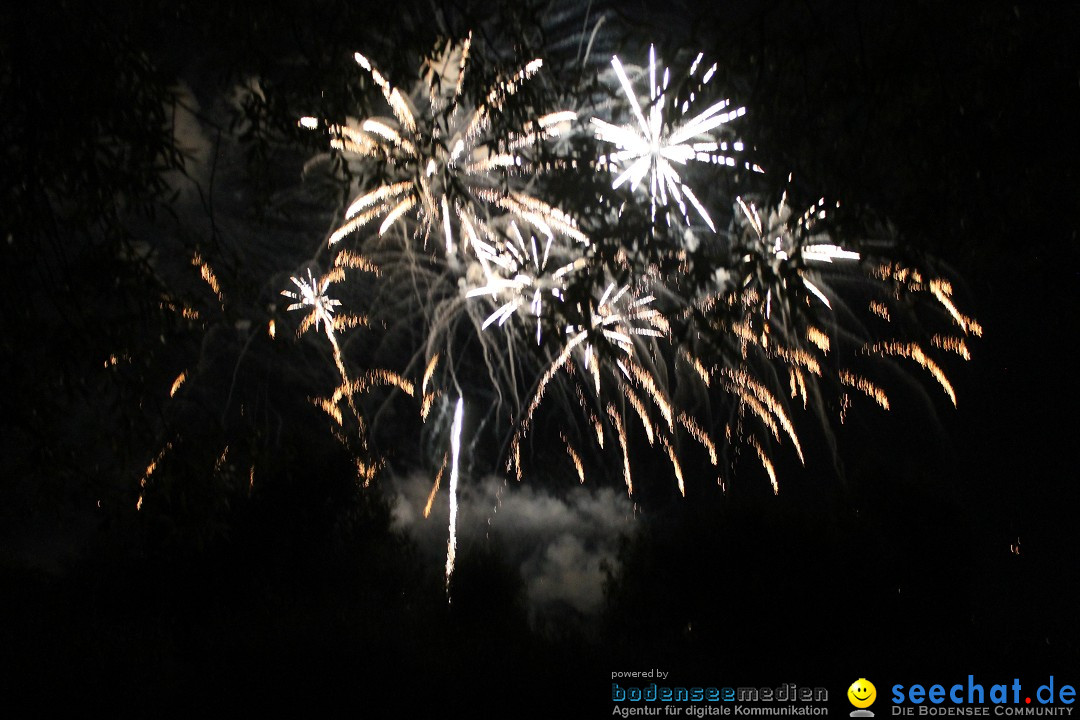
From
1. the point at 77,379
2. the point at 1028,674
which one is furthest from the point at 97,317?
the point at 1028,674

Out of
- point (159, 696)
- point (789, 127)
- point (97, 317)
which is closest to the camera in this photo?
point (97, 317)

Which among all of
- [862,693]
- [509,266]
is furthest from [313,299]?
[862,693]

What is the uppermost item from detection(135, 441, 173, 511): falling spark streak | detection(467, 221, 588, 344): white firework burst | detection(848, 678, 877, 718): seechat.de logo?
detection(467, 221, 588, 344): white firework burst

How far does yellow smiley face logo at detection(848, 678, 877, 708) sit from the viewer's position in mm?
10195

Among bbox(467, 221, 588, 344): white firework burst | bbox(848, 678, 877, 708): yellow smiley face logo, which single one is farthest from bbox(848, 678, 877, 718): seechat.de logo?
bbox(467, 221, 588, 344): white firework burst

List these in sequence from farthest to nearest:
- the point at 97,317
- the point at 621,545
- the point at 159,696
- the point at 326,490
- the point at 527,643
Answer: the point at 326,490
the point at 621,545
the point at 527,643
the point at 159,696
the point at 97,317

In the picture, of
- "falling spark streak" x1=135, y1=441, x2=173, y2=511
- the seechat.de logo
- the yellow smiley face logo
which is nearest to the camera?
"falling spark streak" x1=135, y1=441, x2=173, y2=511

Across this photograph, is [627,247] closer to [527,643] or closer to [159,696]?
[159,696]

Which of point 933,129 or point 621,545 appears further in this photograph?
point 621,545

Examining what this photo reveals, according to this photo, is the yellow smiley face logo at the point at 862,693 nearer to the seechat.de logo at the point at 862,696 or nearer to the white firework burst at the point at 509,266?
the seechat.de logo at the point at 862,696

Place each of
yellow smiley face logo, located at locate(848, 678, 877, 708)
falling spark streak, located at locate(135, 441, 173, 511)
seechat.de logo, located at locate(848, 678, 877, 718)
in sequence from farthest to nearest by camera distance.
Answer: yellow smiley face logo, located at locate(848, 678, 877, 708)
seechat.de logo, located at locate(848, 678, 877, 718)
falling spark streak, located at locate(135, 441, 173, 511)

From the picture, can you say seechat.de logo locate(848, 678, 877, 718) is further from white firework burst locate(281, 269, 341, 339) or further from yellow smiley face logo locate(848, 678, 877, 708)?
white firework burst locate(281, 269, 341, 339)

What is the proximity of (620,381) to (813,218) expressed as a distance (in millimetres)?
8020

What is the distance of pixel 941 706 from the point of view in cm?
980
